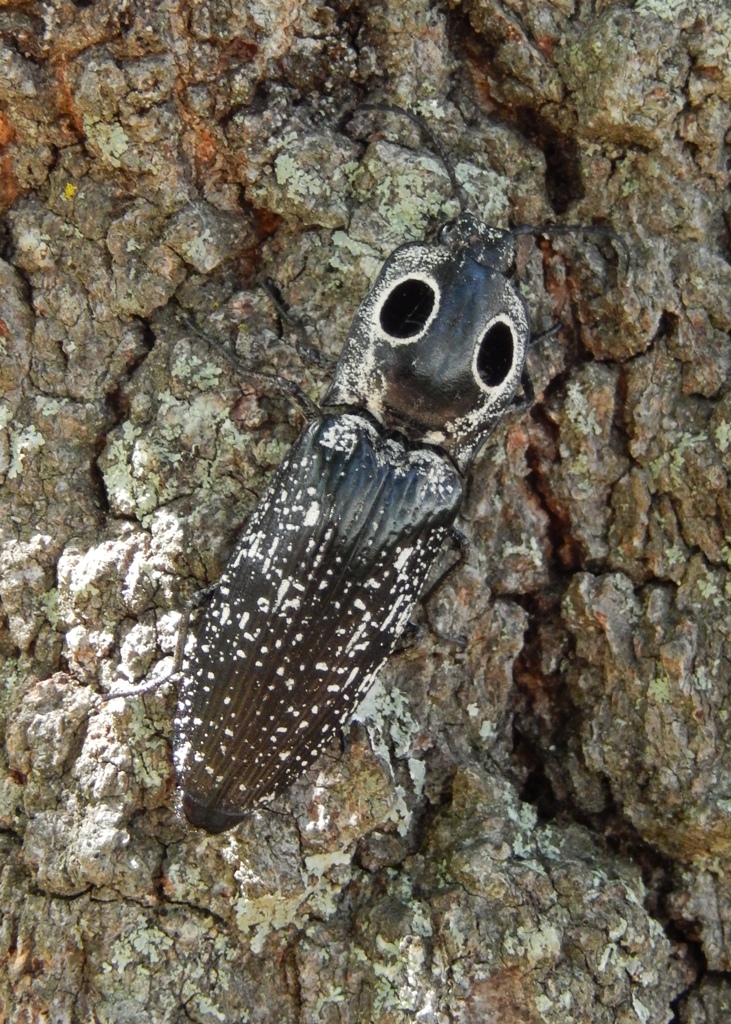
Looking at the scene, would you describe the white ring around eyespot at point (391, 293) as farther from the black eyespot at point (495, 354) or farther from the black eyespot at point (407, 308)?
the black eyespot at point (495, 354)

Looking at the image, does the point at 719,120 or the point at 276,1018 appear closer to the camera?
the point at 276,1018

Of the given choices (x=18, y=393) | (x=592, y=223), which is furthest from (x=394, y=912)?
(x=592, y=223)

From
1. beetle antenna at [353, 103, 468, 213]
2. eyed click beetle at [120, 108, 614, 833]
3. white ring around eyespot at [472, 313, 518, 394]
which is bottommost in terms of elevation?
eyed click beetle at [120, 108, 614, 833]

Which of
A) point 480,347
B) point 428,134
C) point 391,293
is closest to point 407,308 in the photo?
point 391,293

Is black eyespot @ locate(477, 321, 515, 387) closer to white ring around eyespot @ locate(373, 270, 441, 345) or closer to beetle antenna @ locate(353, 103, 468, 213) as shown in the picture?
white ring around eyespot @ locate(373, 270, 441, 345)

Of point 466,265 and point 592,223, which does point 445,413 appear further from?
point 592,223

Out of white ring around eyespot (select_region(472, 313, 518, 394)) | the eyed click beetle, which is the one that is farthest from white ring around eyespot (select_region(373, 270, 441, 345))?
white ring around eyespot (select_region(472, 313, 518, 394))

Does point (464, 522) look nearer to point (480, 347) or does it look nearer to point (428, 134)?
point (480, 347)
